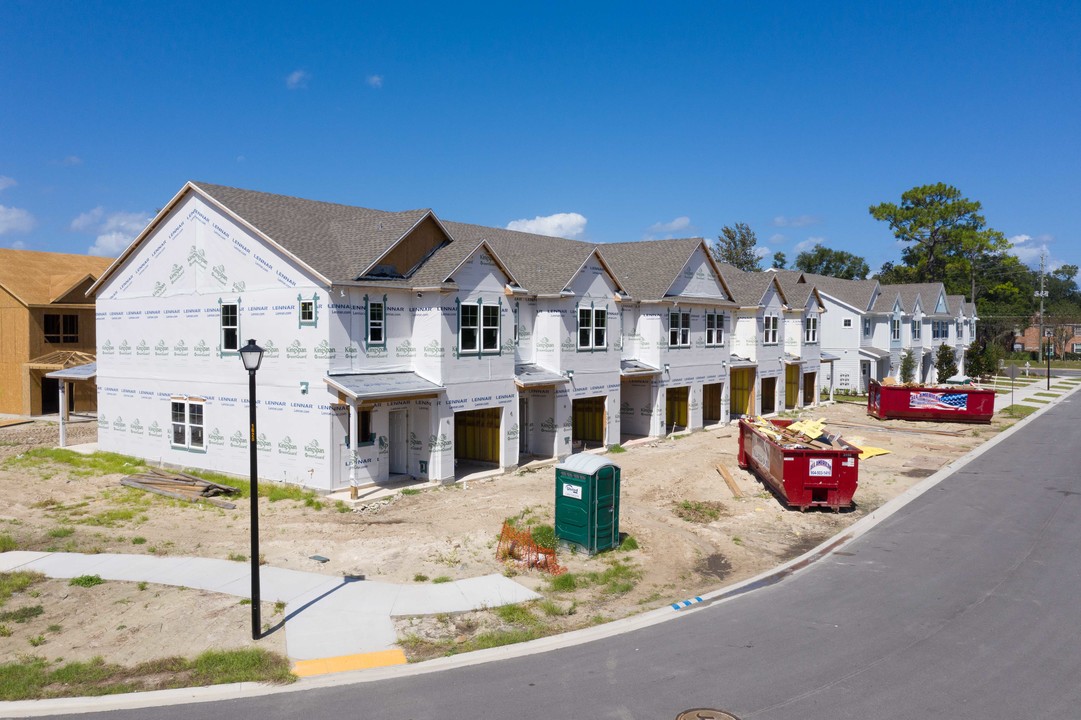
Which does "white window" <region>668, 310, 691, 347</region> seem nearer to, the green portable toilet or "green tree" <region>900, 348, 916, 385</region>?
the green portable toilet

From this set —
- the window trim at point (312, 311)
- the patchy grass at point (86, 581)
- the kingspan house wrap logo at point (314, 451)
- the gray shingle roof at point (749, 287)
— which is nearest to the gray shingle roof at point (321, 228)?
the window trim at point (312, 311)

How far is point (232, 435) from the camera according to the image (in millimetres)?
22266

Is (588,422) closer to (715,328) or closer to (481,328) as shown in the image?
(481,328)

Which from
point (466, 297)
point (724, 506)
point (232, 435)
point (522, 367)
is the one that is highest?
point (466, 297)

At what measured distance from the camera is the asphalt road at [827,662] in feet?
28.1

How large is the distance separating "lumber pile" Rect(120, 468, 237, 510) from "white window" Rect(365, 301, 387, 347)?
18.6ft

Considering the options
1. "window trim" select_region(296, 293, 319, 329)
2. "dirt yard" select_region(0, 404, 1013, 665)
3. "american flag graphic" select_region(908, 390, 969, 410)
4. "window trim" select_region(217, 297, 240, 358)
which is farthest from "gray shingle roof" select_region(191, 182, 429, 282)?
"american flag graphic" select_region(908, 390, 969, 410)

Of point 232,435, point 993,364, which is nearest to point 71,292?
point 232,435

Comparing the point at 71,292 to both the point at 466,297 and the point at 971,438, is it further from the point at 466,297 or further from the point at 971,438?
the point at 971,438

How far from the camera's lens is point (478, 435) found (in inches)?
987

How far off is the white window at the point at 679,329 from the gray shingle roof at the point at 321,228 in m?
13.6

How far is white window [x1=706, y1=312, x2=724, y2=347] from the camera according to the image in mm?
34656

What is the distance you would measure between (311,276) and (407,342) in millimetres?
3533

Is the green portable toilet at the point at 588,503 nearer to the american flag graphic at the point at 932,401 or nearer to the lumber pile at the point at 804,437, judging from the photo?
the lumber pile at the point at 804,437
